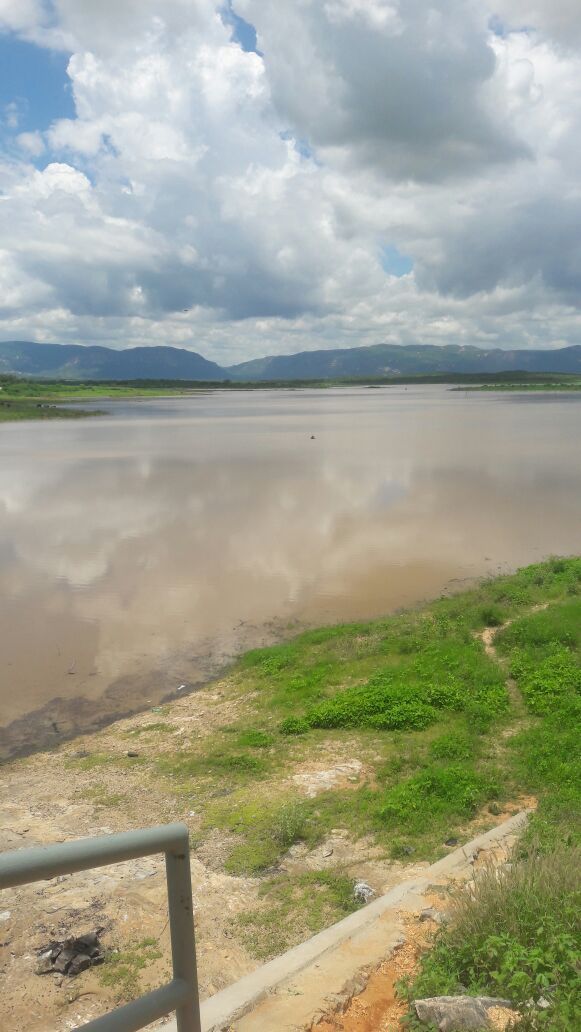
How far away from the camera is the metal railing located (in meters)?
2.56

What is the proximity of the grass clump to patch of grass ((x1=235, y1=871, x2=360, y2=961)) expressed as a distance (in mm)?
1679

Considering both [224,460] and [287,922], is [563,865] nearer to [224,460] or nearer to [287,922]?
[287,922]

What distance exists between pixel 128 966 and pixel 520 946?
10.4ft

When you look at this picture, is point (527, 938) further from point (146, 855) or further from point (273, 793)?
point (273, 793)

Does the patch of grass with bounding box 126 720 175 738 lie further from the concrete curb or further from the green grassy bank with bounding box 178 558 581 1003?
the concrete curb

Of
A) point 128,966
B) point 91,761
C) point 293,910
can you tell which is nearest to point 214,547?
point 91,761

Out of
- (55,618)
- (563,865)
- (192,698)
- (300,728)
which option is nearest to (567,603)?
(300,728)

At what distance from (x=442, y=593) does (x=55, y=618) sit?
35.5 ft

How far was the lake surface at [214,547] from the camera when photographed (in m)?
15.5

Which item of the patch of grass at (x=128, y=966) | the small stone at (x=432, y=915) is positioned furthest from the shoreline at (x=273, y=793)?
the small stone at (x=432, y=915)

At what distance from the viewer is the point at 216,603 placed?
1919cm

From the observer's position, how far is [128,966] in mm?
5500

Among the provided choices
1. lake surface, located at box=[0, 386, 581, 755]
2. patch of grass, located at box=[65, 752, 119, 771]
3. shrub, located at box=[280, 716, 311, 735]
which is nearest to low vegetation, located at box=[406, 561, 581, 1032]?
shrub, located at box=[280, 716, 311, 735]

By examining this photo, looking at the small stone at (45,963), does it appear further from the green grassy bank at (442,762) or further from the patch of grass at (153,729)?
the patch of grass at (153,729)
